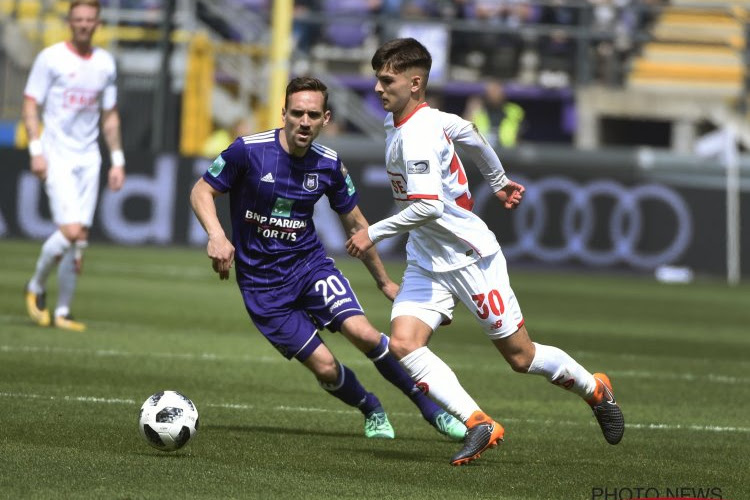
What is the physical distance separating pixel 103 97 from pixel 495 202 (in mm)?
10102

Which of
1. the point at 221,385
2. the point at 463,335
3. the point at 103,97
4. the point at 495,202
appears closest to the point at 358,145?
the point at 495,202

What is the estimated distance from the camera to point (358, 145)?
71.6ft

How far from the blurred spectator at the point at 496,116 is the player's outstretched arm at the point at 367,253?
670 inches

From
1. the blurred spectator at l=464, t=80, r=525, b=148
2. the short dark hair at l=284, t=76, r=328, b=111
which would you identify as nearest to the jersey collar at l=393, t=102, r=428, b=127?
the short dark hair at l=284, t=76, r=328, b=111

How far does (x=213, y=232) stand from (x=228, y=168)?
1.77ft

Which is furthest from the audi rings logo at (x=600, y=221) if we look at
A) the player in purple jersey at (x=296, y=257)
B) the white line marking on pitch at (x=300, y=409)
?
the player in purple jersey at (x=296, y=257)

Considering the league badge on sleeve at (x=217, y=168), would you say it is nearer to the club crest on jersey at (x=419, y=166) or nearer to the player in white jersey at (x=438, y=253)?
the player in white jersey at (x=438, y=253)

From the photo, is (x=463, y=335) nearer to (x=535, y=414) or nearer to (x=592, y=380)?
(x=535, y=414)

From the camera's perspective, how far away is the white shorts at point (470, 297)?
7055 mm

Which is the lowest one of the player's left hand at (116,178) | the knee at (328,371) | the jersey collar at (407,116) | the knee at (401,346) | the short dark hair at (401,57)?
the knee at (328,371)

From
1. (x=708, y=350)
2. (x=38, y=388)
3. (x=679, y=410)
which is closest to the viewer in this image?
(x=38, y=388)

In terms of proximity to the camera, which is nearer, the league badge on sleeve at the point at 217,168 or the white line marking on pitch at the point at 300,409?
the league badge on sleeve at the point at 217,168

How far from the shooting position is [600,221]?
20.8 m

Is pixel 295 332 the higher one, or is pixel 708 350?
pixel 295 332
